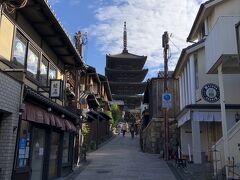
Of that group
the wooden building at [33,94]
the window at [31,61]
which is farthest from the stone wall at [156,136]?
the window at [31,61]

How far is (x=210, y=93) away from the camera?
2048 centimetres

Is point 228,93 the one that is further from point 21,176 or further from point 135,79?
point 135,79

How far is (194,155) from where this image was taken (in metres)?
20.0

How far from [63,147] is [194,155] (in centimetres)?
816

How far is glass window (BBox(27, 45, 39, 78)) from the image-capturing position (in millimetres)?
13022

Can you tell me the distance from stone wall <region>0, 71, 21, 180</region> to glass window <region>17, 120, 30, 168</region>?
135 centimetres

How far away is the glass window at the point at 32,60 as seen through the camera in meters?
13.0

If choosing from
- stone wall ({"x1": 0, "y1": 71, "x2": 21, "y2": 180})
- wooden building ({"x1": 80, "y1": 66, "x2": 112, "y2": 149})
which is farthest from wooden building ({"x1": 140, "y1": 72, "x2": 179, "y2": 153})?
stone wall ({"x1": 0, "y1": 71, "x2": 21, "y2": 180})

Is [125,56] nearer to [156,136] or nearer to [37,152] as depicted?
[156,136]

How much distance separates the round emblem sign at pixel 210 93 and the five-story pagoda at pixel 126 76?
46027mm

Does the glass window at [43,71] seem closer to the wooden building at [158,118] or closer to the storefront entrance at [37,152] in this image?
the storefront entrance at [37,152]

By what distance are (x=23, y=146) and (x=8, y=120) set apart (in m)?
2.07

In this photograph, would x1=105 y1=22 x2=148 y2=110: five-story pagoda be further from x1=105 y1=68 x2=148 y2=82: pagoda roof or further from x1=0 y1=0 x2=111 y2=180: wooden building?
x1=0 y1=0 x2=111 y2=180: wooden building

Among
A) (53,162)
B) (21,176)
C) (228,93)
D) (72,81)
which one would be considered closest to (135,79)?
(72,81)
